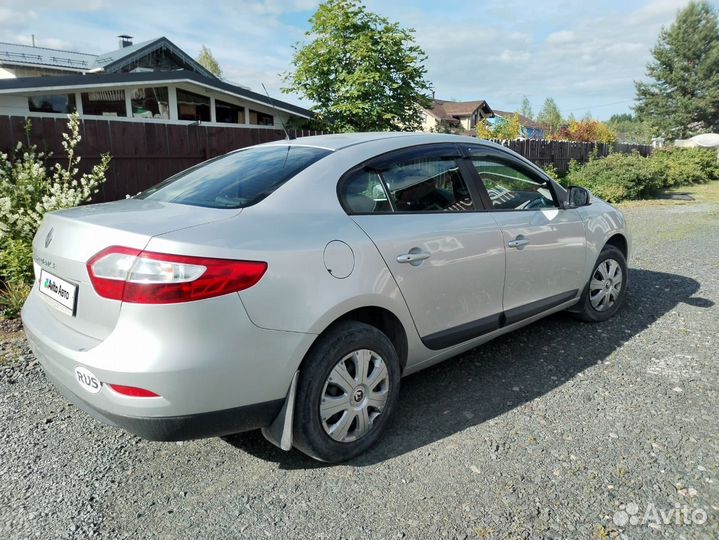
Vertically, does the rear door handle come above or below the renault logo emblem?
below

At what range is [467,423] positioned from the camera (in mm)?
3102

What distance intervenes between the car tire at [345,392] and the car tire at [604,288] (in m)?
2.38

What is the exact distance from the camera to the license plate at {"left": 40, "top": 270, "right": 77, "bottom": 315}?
7.91 ft

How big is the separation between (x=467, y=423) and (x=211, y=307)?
1731 mm

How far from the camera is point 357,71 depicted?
42.5ft

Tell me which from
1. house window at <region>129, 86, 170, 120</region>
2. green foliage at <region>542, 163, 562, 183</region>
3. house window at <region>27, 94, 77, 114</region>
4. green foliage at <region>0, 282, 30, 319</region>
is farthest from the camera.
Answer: green foliage at <region>542, 163, 562, 183</region>

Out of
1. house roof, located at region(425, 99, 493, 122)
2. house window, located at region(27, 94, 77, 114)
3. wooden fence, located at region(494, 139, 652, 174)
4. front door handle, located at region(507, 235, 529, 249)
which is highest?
house roof, located at region(425, 99, 493, 122)

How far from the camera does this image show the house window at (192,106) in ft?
50.8

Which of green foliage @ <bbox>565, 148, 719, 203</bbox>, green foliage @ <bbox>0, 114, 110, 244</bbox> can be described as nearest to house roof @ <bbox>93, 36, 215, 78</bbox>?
green foliage @ <bbox>565, 148, 719, 203</bbox>

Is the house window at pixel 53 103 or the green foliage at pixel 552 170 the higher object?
the house window at pixel 53 103

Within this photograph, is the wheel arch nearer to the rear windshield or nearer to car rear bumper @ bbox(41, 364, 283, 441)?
car rear bumper @ bbox(41, 364, 283, 441)

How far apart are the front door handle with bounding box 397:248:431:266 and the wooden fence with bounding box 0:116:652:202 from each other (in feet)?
19.6

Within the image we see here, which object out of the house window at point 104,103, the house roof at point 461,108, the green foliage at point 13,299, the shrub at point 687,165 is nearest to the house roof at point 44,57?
the house window at point 104,103

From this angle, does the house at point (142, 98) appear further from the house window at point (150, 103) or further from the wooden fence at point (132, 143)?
the wooden fence at point (132, 143)
